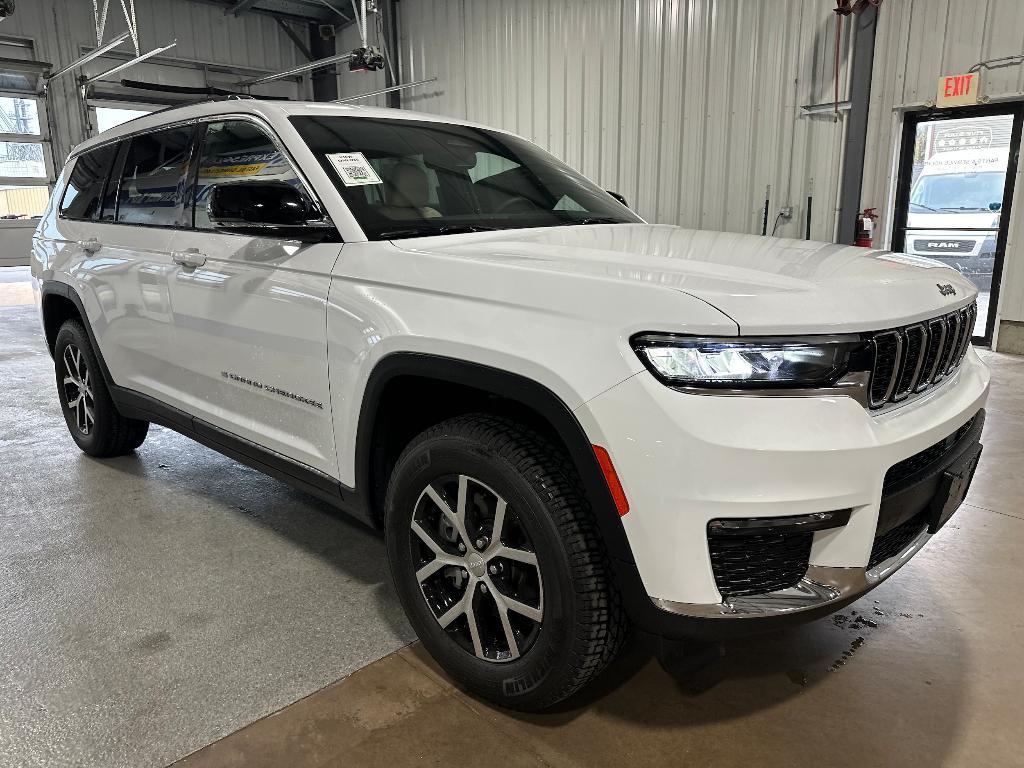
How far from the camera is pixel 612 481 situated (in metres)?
1.50

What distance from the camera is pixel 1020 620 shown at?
2355 millimetres

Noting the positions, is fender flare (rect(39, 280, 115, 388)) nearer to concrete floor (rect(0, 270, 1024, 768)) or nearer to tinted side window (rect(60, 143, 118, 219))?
tinted side window (rect(60, 143, 118, 219))

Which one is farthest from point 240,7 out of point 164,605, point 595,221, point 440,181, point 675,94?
point 164,605

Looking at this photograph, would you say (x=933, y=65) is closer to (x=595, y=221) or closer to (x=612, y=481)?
(x=595, y=221)

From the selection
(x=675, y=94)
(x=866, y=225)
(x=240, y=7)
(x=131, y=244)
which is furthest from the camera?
(x=240, y=7)

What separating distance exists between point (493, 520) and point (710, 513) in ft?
1.89

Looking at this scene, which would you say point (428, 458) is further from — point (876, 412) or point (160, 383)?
point (160, 383)

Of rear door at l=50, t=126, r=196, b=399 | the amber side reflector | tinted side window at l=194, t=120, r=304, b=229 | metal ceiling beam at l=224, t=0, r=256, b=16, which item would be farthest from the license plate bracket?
metal ceiling beam at l=224, t=0, r=256, b=16

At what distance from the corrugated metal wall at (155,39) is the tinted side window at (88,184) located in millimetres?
10985

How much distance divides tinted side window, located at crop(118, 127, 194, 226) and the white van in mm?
6841

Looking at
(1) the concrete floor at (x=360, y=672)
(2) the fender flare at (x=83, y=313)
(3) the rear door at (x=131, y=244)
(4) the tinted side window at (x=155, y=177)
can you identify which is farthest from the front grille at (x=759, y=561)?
(2) the fender flare at (x=83, y=313)

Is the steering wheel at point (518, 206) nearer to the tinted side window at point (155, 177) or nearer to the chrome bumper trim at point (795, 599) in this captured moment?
the tinted side window at point (155, 177)

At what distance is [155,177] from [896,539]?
297cm

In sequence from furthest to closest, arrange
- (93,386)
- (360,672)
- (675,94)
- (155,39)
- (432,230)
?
(155,39) → (675,94) → (93,386) → (432,230) → (360,672)
